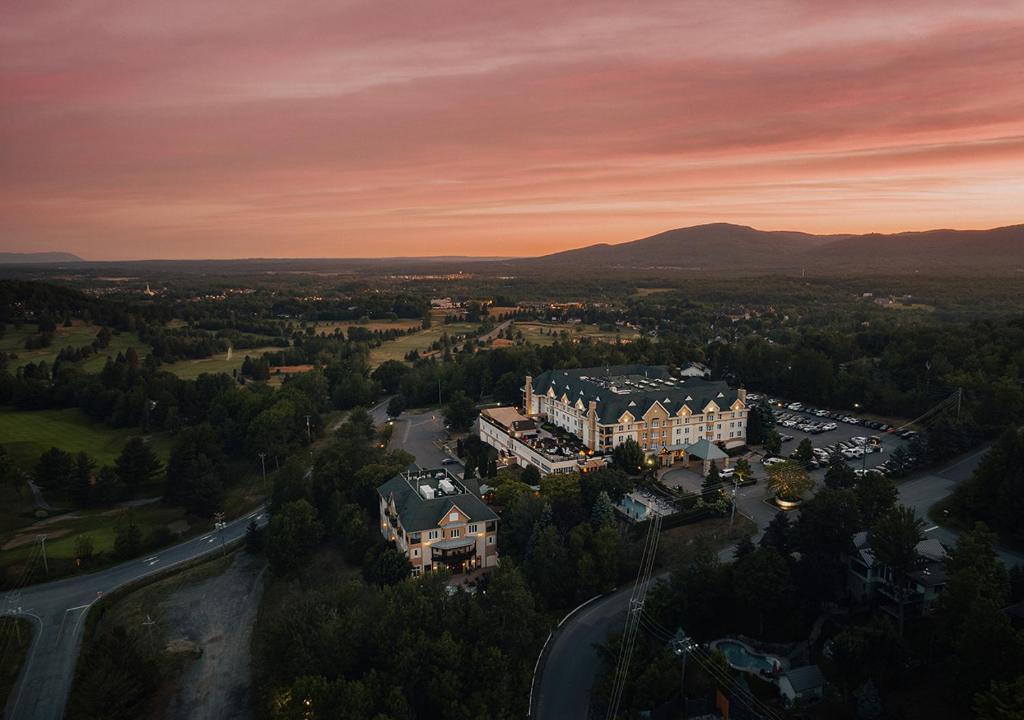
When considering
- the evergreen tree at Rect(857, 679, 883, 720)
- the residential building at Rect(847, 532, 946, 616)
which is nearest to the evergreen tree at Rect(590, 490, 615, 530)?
the residential building at Rect(847, 532, 946, 616)

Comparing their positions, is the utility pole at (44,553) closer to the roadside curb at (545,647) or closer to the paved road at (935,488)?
the roadside curb at (545,647)

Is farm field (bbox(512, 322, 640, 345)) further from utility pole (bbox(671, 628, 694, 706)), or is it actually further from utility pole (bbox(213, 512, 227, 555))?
utility pole (bbox(671, 628, 694, 706))

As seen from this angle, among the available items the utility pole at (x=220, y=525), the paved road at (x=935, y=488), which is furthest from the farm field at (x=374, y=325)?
the paved road at (x=935, y=488)

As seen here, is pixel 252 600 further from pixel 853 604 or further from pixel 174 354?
pixel 174 354

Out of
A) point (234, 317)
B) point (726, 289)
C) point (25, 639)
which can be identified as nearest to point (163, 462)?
point (25, 639)

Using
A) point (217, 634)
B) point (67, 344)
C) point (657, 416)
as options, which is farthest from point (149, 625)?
point (67, 344)
